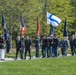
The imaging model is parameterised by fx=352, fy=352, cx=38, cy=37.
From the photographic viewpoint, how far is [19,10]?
4119 cm

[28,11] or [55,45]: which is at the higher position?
[28,11]

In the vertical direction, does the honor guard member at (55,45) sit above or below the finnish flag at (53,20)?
below

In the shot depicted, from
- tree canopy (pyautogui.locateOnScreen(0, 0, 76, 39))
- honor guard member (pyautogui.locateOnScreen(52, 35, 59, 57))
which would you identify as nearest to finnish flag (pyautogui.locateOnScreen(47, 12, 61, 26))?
honor guard member (pyautogui.locateOnScreen(52, 35, 59, 57))

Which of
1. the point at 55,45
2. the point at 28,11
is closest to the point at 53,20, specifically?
the point at 55,45

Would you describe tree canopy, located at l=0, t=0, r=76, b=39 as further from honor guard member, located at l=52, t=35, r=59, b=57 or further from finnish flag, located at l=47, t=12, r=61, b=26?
honor guard member, located at l=52, t=35, r=59, b=57

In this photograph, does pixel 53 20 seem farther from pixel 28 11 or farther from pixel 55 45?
pixel 28 11

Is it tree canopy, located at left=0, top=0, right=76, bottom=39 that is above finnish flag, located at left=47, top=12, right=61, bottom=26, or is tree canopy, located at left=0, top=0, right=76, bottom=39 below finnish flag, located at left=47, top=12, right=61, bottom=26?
above

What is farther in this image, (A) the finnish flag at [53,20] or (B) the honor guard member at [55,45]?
(A) the finnish flag at [53,20]

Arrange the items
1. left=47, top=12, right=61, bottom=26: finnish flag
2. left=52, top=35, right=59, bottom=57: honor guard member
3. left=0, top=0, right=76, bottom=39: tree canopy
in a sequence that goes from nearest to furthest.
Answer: left=52, top=35, right=59, bottom=57: honor guard member → left=47, top=12, right=61, bottom=26: finnish flag → left=0, top=0, right=76, bottom=39: tree canopy

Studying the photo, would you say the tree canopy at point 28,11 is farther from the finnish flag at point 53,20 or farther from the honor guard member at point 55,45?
the honor guard member at point 55,45

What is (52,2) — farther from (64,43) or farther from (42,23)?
(64,43)

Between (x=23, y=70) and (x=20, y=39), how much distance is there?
10278 mm

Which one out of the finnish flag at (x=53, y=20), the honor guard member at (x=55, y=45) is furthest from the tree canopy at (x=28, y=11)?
the honor guard member at (x=55, y=45)

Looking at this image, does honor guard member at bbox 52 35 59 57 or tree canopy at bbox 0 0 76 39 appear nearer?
honor guard member at bbox 52 35 59 57
